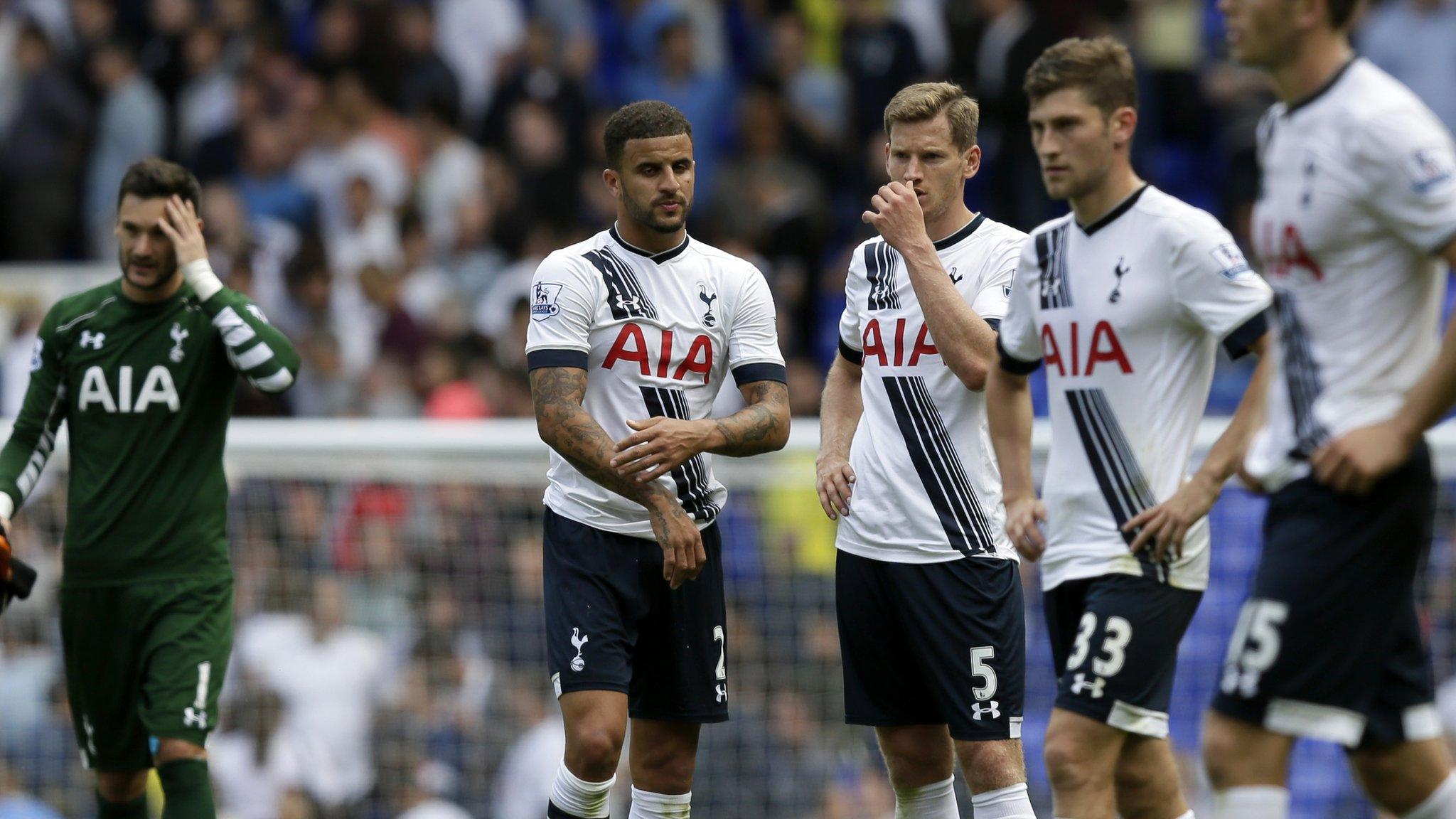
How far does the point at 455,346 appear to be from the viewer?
1209 centimetres

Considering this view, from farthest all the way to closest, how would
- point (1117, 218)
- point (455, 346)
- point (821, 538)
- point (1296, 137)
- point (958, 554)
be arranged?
point (455, 346), point (821, 538), point (958, 554), point (1117, 218), point (1296, 137)


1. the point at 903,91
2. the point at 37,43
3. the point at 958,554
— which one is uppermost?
the point at 37,43

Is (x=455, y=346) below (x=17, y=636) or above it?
above

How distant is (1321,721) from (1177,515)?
2.88 ft

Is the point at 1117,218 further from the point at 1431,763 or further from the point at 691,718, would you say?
the point at 691,718

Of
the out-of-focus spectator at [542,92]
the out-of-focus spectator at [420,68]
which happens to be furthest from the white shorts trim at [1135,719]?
the out-of-focus spectator at [420,68]

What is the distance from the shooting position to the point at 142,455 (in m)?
6.76

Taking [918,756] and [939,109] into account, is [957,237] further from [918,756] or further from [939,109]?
[918,756]

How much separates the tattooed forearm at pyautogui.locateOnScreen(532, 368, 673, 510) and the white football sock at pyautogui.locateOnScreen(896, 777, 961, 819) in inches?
52.5

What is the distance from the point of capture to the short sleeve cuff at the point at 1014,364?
217 inches

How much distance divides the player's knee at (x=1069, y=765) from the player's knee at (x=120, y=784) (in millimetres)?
3705

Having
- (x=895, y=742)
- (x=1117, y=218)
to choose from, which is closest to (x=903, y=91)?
(x=1117, y=218)

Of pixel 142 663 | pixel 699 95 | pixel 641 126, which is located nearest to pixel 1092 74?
pixel 641 126

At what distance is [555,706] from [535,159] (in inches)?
219
